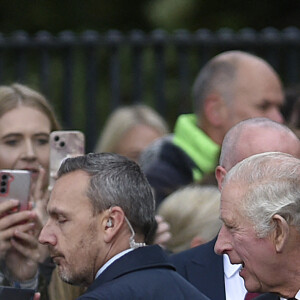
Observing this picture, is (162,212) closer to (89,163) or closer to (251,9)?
(89,163)

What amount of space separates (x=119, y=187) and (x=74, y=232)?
22 cm

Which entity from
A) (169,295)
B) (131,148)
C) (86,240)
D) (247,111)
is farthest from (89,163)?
(131,148)

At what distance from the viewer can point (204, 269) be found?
4398 mm

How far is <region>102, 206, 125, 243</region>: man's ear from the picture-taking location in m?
3.88

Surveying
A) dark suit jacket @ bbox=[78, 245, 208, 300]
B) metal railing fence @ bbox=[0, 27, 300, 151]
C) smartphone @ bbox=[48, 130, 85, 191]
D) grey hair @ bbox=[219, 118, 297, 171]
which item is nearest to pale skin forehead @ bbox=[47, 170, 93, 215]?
dark suit jacket @ bbox=[78, 245, 208, 300]

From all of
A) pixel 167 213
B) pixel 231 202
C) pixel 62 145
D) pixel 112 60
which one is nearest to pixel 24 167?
pixel 62 145

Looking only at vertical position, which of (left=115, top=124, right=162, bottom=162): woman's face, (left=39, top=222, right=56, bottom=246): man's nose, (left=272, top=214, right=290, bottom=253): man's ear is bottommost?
(left=115, top=124, right=162, bottom=162): woman's face

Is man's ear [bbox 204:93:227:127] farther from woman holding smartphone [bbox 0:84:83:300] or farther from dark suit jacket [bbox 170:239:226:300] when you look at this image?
dark suit jacket [bbox 170:239:226:300]

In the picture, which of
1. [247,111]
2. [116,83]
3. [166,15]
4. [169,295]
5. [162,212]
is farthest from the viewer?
[166,15]

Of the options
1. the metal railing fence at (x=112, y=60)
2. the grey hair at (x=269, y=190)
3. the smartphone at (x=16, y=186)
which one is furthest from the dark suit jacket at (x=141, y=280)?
the metal railing fence at (x=112, y=60)

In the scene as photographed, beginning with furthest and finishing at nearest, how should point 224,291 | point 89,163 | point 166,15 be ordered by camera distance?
point 166,15 → point 224,291 → point 89,163

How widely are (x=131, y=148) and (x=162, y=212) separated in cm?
224

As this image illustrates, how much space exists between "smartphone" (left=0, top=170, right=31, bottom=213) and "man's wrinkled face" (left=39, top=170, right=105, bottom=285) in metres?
0.78

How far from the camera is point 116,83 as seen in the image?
815cm
